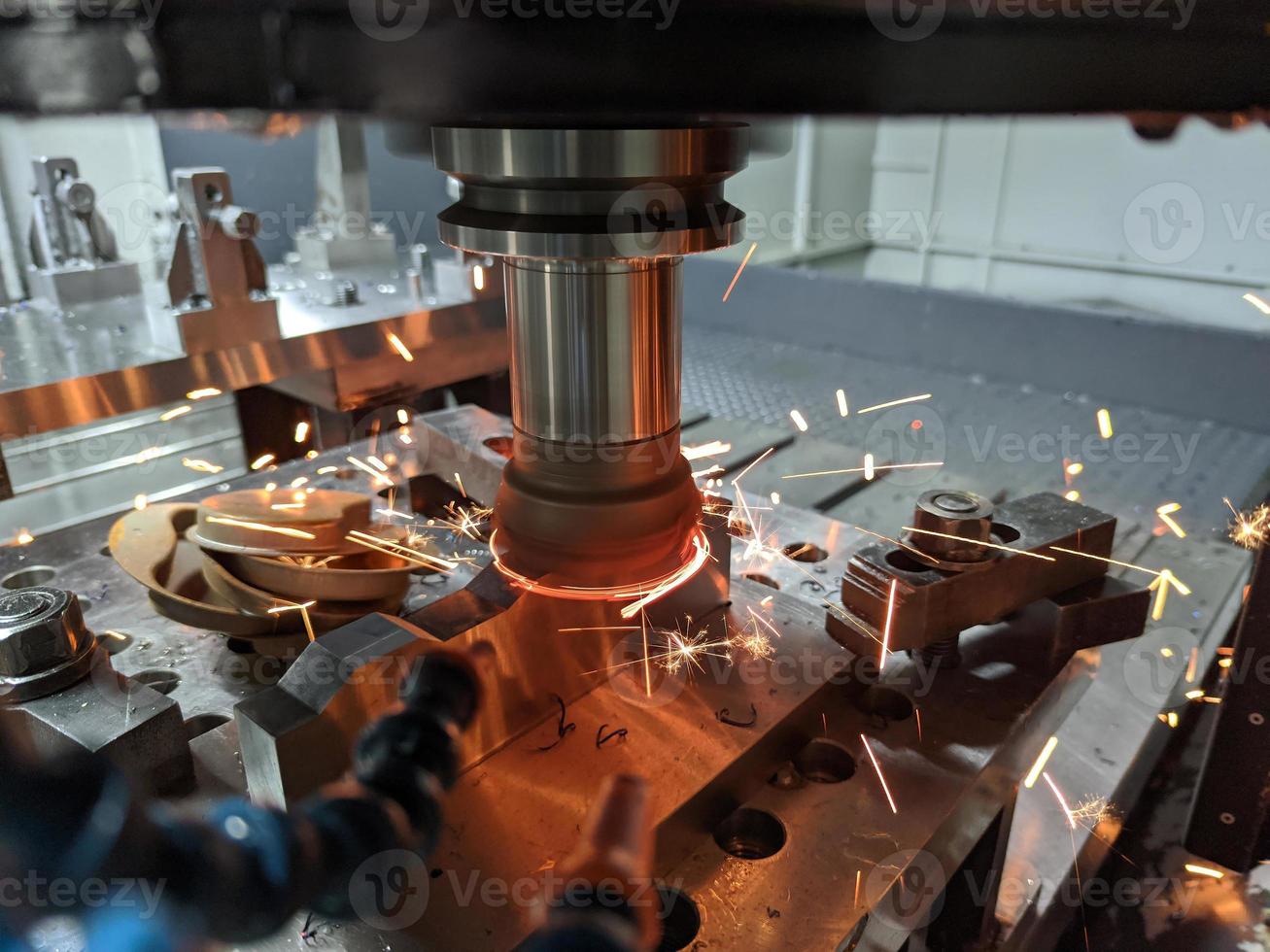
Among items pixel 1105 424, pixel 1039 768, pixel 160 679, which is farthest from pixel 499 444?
pixel 1105 424

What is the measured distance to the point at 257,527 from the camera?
1.10 metres

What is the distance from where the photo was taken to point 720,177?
74cm

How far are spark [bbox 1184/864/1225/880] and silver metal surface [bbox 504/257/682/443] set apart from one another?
116cm

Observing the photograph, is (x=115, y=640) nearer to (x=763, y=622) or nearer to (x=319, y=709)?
(x=319, y=709)

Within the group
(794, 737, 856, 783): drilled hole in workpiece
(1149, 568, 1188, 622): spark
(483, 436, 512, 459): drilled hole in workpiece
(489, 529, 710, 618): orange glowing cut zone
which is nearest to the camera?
(489, 529, 710, 618): orange glowing cut zone

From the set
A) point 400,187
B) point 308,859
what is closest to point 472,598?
point 308,859

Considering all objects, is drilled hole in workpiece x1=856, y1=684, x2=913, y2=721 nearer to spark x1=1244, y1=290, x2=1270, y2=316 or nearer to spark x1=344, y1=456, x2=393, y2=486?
spark x1=344, y1=456, x2=393, y2=486

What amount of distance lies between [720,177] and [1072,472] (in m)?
1.99

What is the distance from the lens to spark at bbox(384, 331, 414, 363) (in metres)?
2.05

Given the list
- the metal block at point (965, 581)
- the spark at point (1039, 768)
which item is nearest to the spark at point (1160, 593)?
the spark at point (1039, 768)

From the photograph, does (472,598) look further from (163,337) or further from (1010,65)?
(163,337)

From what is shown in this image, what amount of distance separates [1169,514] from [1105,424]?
592 mm

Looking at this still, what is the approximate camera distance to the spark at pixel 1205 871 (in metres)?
1.38

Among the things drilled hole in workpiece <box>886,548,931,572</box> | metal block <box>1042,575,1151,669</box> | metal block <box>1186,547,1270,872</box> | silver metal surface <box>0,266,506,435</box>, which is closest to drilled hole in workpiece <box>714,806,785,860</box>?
drilled hole in workpiece <box>886,548,931,572</box>
